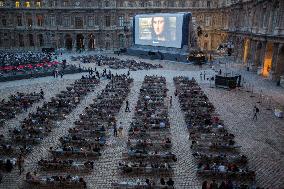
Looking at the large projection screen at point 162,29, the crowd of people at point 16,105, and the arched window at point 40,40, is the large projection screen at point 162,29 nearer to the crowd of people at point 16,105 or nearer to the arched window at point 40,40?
the arched window at point 40,40

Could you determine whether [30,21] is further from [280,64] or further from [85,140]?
[85,140]

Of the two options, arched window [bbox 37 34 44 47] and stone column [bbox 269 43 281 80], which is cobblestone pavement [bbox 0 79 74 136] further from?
arched window [bbox 37 34 44 47]

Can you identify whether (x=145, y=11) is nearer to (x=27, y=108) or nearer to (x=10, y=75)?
(x=10, y=75)

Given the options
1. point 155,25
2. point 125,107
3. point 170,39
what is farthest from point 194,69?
point 125,107

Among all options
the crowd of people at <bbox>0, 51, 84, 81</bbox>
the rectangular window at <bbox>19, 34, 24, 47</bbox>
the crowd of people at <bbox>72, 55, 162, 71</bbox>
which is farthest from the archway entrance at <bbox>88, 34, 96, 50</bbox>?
the crowd of people at <bbox>0, 51, 84, 81</bbox>

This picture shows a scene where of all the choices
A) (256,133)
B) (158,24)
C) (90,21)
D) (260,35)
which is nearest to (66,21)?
(90,21)

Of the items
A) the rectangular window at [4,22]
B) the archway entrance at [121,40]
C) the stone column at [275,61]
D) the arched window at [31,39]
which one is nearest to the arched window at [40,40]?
the arched window at [31,39]
